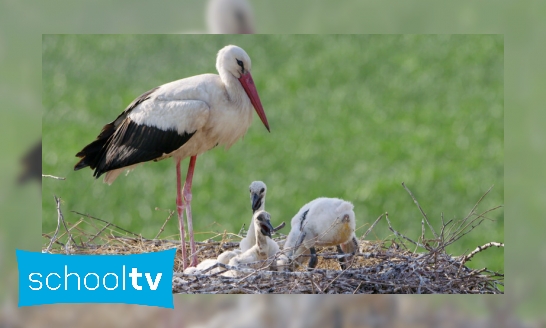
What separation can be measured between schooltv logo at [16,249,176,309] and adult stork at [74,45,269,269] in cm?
81

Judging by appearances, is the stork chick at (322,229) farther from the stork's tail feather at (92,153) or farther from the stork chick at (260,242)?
the stork's tail feather at (92,153)

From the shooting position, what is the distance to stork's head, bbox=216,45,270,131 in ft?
11.1

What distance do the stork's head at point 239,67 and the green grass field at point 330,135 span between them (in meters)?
2.85

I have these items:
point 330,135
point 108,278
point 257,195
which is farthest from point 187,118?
point 330,135

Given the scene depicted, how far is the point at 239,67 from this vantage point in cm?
342

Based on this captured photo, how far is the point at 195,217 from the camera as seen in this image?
23.0ft

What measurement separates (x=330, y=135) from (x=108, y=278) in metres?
5.44

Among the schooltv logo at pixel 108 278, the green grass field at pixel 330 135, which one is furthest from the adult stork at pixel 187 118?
the green grass field at pixel 330 135

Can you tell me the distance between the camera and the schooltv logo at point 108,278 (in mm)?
2713

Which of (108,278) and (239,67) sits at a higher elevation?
(239,67)

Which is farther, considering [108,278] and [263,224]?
[263,224]

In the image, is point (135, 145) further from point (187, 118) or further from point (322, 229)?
point (322, 229)

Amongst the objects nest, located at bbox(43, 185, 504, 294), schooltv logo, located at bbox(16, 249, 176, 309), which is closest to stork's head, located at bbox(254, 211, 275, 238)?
nest, located at bbox(43, 185, 504, 294)

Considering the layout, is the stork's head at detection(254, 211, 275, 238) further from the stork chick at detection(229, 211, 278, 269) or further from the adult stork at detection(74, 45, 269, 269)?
the adult stork at detection(74, 45, 269, 269)
